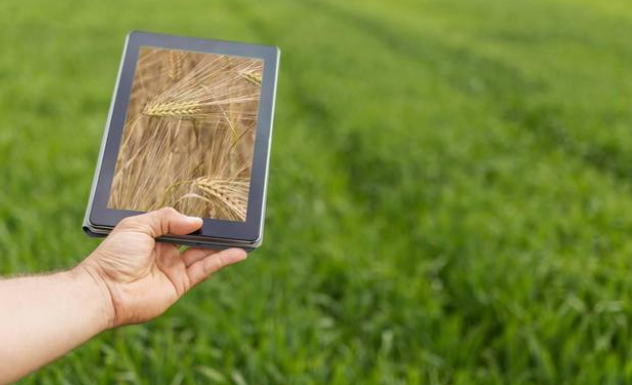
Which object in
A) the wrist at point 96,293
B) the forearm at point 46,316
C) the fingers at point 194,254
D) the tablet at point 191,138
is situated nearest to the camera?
the forearm at point 46,316

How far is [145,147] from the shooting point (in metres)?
1.63

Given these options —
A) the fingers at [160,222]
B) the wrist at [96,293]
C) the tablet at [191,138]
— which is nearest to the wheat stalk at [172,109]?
the tablet at [191,138]

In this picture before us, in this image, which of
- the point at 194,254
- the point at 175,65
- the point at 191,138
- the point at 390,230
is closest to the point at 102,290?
the point at 194,254

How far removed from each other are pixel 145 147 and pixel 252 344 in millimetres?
1447

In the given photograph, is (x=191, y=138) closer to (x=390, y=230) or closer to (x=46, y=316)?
(x=46, y=316)

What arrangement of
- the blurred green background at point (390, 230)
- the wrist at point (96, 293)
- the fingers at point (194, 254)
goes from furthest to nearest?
the blurred green background at point (390, 230), the fingers at point (194, 254), the wrist at point (96, 293)

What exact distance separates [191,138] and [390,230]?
2.79 m

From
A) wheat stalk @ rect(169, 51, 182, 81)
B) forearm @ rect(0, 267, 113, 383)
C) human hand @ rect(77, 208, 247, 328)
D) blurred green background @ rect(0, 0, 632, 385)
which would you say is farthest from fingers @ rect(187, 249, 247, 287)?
blurred green background @ rect(0, 0, 632, 385)

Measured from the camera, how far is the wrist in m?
1.43

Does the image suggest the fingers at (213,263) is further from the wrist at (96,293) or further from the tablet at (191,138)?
the wrist at (96,293)

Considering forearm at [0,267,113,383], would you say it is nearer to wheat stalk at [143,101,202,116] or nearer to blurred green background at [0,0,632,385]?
wheat stalk at [143,101,202,116]

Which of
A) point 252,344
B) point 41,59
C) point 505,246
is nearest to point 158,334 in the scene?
point 252,344

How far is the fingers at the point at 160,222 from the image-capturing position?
147cm

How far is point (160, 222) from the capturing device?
4.86ft
